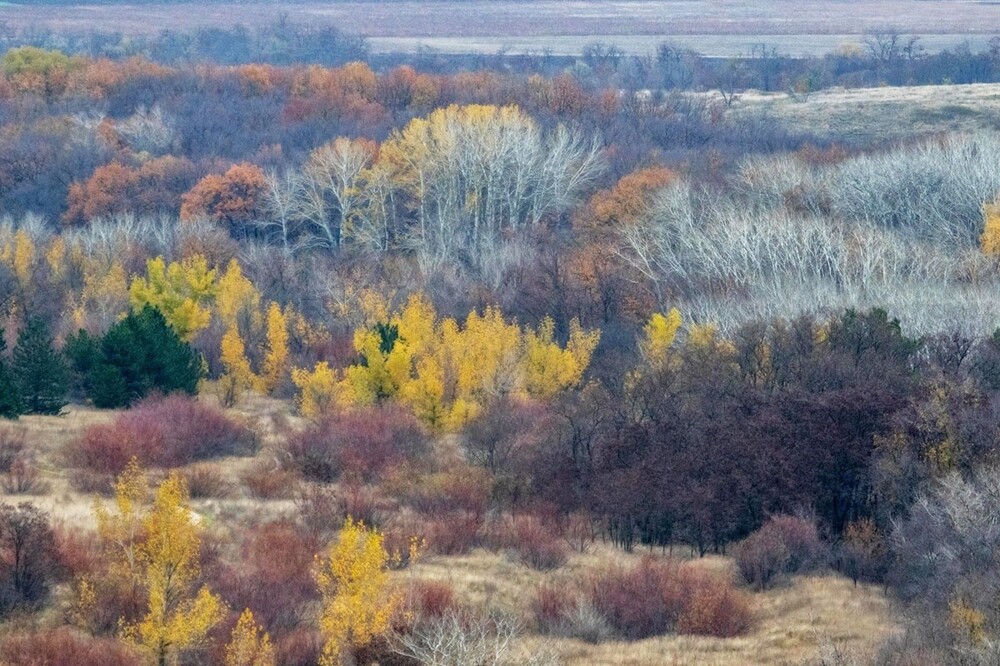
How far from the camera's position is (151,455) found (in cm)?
3344

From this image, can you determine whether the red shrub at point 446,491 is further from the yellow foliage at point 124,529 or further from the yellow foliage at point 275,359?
the yellow foliage at point 275,359

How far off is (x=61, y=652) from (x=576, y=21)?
13417 cm

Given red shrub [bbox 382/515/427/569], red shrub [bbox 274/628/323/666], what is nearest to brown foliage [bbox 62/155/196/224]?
red shrub [bbox 382/515/427/569]

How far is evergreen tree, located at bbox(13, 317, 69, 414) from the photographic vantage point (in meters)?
36.0

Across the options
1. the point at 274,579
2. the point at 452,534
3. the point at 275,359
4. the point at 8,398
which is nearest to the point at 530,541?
the point at 452,534

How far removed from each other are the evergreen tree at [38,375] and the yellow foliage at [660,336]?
17058 mm

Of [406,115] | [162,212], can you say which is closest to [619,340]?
[162,212]

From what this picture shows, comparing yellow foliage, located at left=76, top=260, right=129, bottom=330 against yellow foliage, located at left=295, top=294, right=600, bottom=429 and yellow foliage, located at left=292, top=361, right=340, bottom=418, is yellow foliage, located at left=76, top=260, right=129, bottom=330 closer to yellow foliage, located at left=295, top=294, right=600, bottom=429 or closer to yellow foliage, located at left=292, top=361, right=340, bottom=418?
yellow foliage, located at left=295, top=294, right=600, bottom=429

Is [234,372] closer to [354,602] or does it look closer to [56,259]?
[56,259]

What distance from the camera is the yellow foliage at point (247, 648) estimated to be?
21.7 meters

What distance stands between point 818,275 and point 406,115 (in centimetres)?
4469

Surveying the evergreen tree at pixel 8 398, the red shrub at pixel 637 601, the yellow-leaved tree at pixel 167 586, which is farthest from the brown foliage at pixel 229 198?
the yellow-leaved tree at pixel 167 586

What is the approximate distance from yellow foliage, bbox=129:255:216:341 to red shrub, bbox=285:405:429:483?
1056 centimetres

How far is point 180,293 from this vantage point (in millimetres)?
51031
